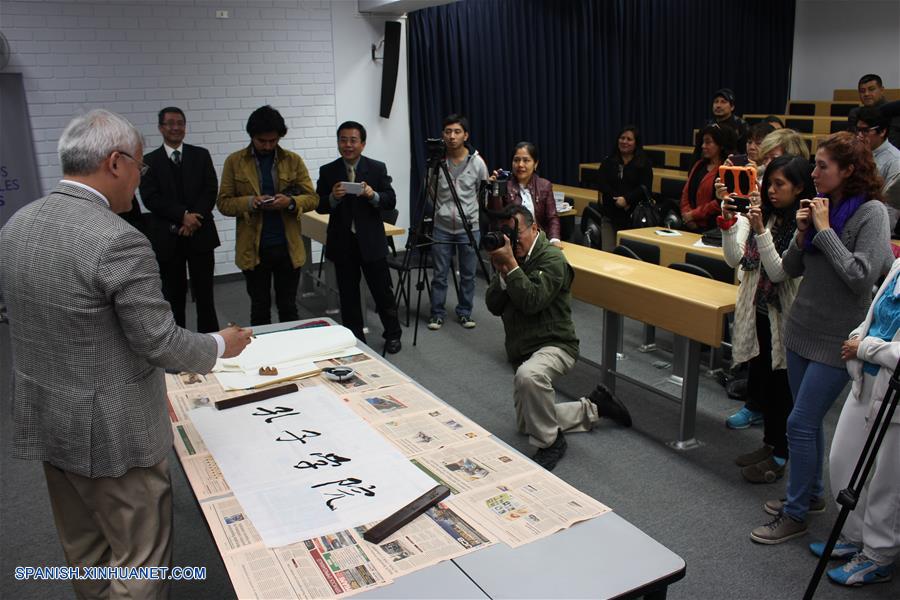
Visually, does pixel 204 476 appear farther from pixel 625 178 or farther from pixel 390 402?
pixel 625 178

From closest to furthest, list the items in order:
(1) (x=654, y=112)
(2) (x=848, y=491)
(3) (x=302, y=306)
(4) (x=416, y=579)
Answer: (4) (x=416, y=579) → (2) (x=848, y=491) → (3) (x=302, y=306) → (1) (x=654, y=112)

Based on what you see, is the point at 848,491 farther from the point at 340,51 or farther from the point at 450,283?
the point at 340,51

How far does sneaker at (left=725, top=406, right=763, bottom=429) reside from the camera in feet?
11.2

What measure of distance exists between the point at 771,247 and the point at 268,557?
2.08m

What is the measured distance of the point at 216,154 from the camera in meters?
6.29

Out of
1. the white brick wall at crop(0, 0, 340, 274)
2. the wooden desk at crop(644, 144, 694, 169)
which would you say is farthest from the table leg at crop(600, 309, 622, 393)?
the wooden desk at crop(644, 144, 694, 169)

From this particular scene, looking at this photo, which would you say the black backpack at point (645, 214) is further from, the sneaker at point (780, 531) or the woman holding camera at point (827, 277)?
the sneaker at point (780, 531)

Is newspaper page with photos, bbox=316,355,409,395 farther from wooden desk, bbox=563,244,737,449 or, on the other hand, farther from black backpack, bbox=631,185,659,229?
black backpack, bbox=631,185,659,229

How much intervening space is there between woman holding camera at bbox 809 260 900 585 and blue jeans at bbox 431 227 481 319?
3.04 m

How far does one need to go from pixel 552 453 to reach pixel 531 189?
1981 mm

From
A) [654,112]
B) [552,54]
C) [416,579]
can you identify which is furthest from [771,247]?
[654,112]

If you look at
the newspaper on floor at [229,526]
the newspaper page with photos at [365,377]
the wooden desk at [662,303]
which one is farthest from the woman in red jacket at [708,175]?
the newspaper on floor at [229,526]

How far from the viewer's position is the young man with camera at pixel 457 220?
480 cm

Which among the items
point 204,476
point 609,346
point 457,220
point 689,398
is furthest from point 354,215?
point 204,476
